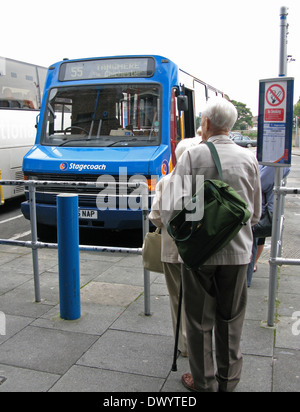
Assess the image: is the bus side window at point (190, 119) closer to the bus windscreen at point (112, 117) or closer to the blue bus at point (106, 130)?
the blue bus at point (106, 130)

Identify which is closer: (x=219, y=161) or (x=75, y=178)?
(x=219, y=161)

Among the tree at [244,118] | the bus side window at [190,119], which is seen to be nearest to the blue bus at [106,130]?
the bus side window at [190,119]

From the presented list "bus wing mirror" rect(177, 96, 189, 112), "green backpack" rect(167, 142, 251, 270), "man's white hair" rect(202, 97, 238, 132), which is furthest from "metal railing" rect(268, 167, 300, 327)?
"bus wing mirror" rect(177, 96, 189, 112)

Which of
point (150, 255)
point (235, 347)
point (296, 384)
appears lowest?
point (296, 384)

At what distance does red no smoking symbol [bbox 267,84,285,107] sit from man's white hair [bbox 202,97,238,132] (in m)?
1.45

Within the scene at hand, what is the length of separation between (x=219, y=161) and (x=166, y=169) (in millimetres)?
4317

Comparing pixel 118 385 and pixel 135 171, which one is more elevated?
pixel 135 171

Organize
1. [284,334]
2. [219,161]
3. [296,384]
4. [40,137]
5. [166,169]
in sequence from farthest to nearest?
[40,137], [166,169], [284,334], [296,384], [219,161]

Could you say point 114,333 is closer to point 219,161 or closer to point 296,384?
point 296,384

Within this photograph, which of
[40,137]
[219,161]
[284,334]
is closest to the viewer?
[219,161]

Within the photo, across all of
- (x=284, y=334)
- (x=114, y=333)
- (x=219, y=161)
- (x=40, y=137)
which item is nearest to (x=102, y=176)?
(x=40, y=137)

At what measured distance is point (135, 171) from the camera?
6340 millimetres

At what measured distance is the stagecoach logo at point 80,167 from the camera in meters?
6.40

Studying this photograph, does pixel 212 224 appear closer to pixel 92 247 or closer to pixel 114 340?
pixel 114 340
